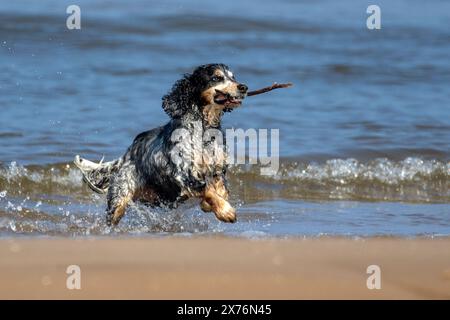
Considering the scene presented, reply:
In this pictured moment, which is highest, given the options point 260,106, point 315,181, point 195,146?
point 195,146

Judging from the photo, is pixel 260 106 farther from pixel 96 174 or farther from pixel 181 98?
pixel 181 98

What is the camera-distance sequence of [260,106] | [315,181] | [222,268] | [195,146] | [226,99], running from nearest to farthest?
[222,268]
[226,99]
[195,146]
[315,181]
[260,106]

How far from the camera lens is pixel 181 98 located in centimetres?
797

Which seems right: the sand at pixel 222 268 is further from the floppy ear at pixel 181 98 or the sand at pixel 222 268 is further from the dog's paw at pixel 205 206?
the floppy ear at pixel 181 98

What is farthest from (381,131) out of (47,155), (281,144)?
(47,155)

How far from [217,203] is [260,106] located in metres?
5.83

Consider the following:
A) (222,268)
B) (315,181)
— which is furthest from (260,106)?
(222,268)

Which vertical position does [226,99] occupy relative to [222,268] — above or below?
above

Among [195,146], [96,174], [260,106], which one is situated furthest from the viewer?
[260,106]

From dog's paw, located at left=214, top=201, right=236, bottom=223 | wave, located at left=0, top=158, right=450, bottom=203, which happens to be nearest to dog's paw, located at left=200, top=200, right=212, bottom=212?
dog's paw, located at left=214, top=201, right=236, bottom=223

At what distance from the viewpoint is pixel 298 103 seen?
13.8m

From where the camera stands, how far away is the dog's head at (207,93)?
7.78m

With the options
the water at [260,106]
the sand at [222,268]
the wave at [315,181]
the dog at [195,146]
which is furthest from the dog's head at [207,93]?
the wave at [315,181]
